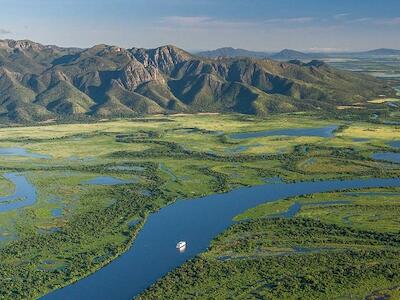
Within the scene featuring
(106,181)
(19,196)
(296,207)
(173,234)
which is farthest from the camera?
(106,181)

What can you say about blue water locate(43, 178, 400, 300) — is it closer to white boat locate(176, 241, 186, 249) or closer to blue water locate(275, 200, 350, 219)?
white boat locate(176, 241, 186, 249)

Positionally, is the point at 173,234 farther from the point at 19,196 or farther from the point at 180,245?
the point at 19,196

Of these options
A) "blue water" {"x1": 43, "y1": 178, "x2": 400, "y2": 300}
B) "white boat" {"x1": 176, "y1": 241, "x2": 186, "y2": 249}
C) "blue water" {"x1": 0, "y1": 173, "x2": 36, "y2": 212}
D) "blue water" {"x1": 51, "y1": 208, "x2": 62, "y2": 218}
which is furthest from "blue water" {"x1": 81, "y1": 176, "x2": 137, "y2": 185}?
"white boat" {"x1": 176, "y1": 241, "x2": 186, "y2": 249}

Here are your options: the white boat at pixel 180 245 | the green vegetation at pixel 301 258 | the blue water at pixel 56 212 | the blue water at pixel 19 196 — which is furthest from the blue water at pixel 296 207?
the blue water at pixel 19 196

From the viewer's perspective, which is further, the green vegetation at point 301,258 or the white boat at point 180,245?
the white boat at point 180,245

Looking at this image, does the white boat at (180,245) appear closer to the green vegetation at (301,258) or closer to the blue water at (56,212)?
the green vegetation at (301,258)

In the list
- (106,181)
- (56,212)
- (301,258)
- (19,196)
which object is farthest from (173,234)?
(106,181)

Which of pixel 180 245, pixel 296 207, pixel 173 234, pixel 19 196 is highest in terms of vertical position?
pixel 180 245
